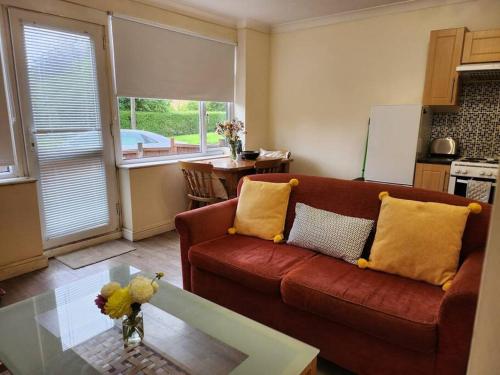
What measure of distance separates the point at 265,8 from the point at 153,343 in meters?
3.89

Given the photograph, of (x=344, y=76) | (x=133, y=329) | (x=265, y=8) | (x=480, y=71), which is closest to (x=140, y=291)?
(x=133, y=329)

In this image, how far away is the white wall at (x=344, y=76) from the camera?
3.78 meters

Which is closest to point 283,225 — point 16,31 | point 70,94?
point 70,94

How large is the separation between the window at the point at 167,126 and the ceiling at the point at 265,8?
3.49 ft

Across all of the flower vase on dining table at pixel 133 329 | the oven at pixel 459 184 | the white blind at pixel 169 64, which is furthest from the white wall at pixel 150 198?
the oven at pixel 459 184

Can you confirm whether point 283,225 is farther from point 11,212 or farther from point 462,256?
point 11,212

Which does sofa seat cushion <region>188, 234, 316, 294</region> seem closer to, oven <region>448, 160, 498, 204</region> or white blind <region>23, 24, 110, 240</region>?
white blind <region>23, 24, 110, 240</region>

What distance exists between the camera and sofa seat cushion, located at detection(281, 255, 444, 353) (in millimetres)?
1436

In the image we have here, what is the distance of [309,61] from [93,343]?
4286 millimetres

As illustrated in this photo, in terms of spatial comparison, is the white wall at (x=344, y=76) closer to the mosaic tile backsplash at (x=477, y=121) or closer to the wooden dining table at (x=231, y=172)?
the mosaic tile backsplash at (x=477, y=121)

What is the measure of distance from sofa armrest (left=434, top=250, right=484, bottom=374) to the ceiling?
3457mm

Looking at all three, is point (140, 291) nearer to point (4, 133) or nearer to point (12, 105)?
point (4, 133)

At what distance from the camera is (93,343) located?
1.39 meters

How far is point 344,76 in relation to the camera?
4.39 m
